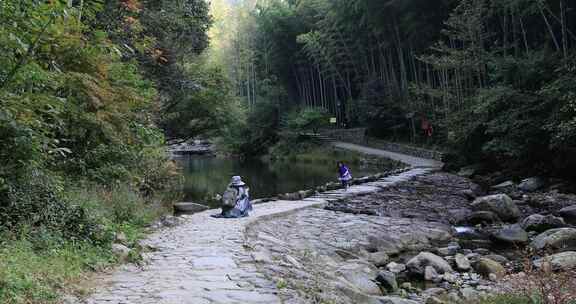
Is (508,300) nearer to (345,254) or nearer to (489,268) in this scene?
(489,268)

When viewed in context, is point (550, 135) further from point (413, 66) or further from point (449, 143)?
point (413, 66)

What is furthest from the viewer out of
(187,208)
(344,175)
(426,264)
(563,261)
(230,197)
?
(344,175)

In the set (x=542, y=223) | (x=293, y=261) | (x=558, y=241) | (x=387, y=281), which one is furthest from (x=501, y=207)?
(x=293, y=261)

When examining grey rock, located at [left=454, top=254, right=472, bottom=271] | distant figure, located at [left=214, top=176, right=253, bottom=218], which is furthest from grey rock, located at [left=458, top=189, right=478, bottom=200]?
distant figure, located at [left=214, top=176, right=253, bottom=218]

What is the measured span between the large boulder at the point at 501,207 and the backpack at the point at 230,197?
5.82 meters

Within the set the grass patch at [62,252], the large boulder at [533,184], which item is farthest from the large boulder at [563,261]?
the large boulder at [533,184]

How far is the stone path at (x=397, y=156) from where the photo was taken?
22078 mm

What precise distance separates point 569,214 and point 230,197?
7096 mm

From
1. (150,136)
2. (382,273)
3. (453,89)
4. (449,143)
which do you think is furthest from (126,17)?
(453,89)

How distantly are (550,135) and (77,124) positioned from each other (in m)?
12.5

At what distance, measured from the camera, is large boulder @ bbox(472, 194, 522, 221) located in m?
10.3

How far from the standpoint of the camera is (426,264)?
6.78 m

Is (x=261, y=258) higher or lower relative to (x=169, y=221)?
lower

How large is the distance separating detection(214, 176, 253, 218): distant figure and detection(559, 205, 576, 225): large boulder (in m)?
6.54
